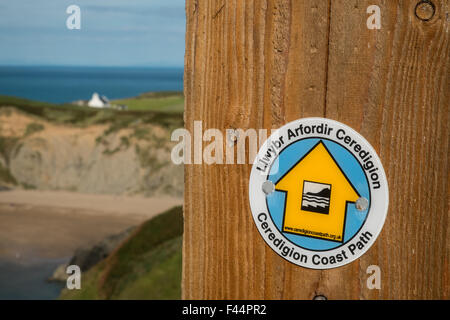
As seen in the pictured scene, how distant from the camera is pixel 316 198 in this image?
979mm

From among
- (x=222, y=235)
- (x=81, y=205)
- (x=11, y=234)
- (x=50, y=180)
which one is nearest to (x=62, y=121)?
(x=50, y=180)

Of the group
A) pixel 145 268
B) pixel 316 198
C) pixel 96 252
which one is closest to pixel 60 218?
pixel 96 252

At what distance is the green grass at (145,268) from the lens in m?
4.08

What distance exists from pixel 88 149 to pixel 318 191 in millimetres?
20172

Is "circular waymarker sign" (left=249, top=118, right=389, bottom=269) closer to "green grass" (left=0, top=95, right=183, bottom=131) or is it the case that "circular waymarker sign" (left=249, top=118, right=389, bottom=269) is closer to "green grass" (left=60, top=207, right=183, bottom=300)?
"green grass" (left=60, top=207, right=183, bottom=300)

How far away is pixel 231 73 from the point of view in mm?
985

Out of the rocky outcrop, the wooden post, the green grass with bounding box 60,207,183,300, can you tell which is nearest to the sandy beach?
the rocky outcrop

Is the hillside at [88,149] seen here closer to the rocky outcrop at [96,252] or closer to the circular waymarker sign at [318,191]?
the rocky outcrop at [96,252]

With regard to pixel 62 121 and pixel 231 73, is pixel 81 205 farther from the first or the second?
pixel 231 73

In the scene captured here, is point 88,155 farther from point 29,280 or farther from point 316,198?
point 316,198

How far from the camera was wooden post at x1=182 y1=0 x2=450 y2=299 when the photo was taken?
97 centimetres

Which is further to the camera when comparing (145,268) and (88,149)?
(88,149)

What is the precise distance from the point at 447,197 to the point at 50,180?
2102cm

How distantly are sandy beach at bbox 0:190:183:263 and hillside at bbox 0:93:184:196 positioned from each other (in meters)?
0.57
